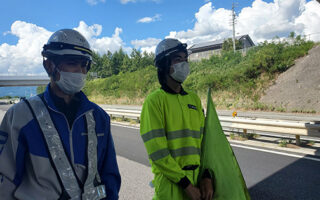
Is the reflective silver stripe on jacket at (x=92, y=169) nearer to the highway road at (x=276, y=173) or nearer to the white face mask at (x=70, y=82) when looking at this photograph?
the white face mask at (x=70, y=82)

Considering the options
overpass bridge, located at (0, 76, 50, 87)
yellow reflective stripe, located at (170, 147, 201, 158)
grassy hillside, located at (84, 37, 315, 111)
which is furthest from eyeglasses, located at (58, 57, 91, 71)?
overpass bridge, located at (0, 76, 50, 87)

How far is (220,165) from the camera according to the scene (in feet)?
5.92

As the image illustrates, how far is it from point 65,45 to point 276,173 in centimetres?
488

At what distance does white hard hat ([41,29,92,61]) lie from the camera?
156 cm

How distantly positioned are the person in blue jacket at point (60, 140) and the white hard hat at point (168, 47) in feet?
2.43

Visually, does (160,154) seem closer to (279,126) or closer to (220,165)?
(220,165)

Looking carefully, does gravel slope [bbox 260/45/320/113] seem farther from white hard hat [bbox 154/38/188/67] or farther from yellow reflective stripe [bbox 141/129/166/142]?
yellow reflective stripe [bbox 141/129/166/142]

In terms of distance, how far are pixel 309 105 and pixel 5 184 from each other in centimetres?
1797

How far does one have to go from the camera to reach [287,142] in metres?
6.86

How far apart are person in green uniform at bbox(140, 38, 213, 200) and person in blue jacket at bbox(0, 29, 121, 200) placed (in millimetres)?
359

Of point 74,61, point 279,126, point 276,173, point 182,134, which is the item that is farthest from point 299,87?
point 74,61

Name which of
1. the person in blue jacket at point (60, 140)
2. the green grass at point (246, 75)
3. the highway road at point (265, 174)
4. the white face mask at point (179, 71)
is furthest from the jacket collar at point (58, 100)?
the green grass at point (246, 75)

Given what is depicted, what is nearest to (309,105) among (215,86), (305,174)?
(215,86)

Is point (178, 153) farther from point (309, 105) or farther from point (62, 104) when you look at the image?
point (309, 105)
